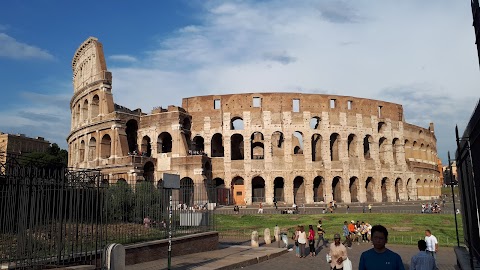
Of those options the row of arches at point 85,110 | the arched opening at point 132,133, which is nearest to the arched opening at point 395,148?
the arched opening at point 132,133

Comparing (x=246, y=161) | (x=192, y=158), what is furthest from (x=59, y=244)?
(x=246, y=161)

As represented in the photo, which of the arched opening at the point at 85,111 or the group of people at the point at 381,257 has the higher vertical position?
the arched opening at the point at 85,111

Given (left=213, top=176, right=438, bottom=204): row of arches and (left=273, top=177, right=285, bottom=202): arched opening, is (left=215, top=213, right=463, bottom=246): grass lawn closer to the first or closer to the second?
(left=213, top=176, right=438, bottom=204): row of arches

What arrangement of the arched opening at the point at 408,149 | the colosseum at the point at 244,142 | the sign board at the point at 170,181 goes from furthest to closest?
the arched opening at the point at 408,149
the colosseum at the point at 244,142
the sign board at the point at 170,181

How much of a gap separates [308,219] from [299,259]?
1334cm

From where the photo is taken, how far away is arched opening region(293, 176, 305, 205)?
43.9 metres

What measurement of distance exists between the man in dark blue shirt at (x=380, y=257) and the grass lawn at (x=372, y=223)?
15534 mm

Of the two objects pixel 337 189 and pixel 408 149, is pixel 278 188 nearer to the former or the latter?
pixel 337 189

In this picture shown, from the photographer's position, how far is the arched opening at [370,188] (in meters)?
45.9

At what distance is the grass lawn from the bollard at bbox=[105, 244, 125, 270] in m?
13.4

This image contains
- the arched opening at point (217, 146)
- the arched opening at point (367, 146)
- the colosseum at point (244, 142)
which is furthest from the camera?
the arched opening at point (367, 146)

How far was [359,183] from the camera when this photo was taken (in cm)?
4456

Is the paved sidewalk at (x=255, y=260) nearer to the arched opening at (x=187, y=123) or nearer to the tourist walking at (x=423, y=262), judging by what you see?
the tourist walking at (x=423, y=262)

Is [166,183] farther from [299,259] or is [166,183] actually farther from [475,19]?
[475,19]
